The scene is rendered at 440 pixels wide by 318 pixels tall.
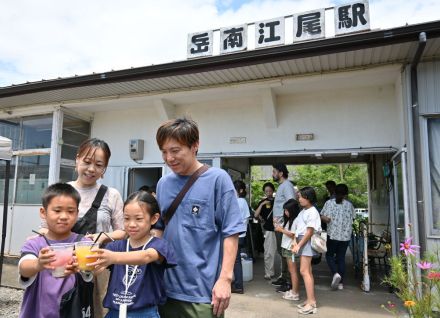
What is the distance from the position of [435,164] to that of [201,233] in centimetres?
420

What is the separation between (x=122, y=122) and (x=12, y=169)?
117 inches

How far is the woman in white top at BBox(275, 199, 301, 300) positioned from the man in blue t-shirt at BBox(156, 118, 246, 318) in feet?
10.8

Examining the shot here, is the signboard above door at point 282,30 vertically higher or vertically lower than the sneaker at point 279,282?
higher

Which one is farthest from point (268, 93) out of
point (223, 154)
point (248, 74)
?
point (223, 154)

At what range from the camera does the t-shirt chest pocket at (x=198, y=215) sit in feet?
5.65

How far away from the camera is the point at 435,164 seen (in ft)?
14.9

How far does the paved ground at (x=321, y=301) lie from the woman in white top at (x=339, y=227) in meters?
0.35

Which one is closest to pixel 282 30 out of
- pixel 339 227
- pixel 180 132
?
pixel 339 227

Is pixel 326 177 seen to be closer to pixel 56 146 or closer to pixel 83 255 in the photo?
pixel 56 146

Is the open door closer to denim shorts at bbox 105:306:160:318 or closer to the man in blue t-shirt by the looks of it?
the man in blue t-shirt

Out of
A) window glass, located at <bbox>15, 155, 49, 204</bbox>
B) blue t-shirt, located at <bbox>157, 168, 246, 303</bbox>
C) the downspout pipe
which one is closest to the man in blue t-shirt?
blue t-shirt, located at <bbox>157, 168, 246, 303</bbox>

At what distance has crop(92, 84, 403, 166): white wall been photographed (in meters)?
5.52

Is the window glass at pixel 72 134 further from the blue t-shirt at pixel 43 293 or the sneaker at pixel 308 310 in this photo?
the blue t-shirt at pixel 43 293

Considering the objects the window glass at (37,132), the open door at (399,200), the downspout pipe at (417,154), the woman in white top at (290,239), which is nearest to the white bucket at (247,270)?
the woman in white top at (290,239)
